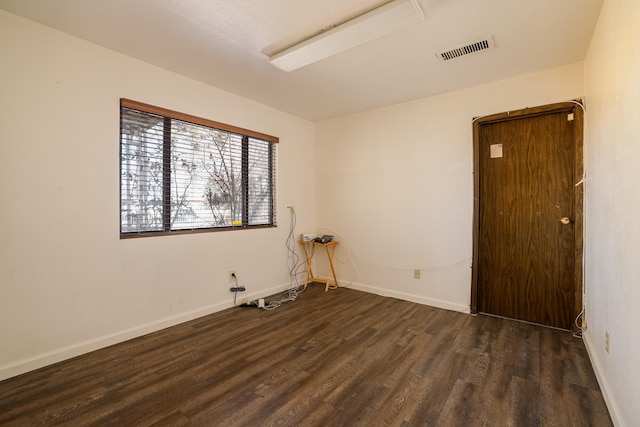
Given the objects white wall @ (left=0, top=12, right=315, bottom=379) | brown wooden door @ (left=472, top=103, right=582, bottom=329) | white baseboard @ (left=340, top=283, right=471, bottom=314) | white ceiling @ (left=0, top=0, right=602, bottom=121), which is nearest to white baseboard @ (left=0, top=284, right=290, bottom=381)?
white wall @ (left=0, top=12, right=315, bottom=379)

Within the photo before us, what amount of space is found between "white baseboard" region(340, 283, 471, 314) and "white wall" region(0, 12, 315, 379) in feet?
7.03

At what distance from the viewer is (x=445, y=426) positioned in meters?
1.63

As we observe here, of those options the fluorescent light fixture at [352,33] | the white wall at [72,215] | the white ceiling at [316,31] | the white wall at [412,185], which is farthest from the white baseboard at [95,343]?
the fluorescent light fixture at [352,33]

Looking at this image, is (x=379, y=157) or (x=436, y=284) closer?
(x=436, y=284)

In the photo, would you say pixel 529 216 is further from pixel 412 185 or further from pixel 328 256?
pixel 328 256

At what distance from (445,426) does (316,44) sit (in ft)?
8.88

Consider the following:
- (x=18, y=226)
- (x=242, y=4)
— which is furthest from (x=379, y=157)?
(x=18, y=226)

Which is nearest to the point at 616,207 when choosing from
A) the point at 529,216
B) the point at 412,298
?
the point at 529,216

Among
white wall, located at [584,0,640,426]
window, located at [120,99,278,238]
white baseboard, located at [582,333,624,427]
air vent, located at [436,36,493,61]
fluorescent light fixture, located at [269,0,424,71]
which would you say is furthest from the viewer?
window, located at [120,99,278,238]

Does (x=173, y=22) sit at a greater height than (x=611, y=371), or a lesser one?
greater

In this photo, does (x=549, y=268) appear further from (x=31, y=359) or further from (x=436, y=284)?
(x=31, y=359)

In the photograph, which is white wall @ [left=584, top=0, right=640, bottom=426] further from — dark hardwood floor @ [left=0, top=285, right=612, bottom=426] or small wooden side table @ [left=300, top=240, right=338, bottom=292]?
small wooden side table @ [left=300, top=240, right=338, bottom=292]

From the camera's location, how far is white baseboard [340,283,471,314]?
343 centimetres

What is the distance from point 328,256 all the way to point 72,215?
10.1 feet
